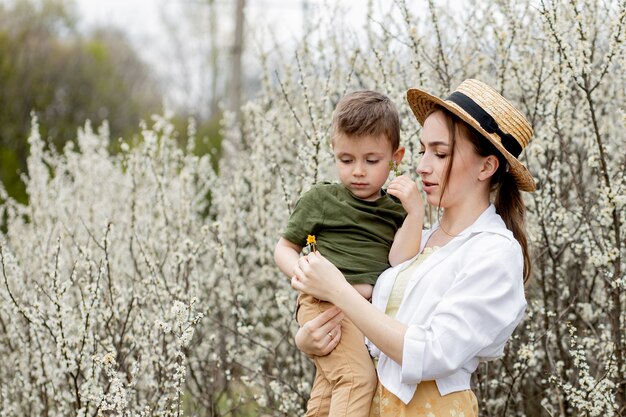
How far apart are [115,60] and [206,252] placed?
13.3 m

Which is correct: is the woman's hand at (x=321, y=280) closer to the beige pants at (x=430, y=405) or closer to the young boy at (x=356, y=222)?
the young boy at (x=356, y=222)

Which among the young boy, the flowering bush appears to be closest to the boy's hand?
the young boy

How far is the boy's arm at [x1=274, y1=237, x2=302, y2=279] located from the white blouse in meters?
0.44

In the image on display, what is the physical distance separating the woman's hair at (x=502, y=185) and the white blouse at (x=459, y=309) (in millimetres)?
153

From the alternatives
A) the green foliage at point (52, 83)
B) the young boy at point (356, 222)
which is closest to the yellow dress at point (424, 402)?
the young boy at point (356, 222)

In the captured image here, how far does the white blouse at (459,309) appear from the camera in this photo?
1.86 m

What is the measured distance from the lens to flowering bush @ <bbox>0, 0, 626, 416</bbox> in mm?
3334

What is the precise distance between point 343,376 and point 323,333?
0.13 m

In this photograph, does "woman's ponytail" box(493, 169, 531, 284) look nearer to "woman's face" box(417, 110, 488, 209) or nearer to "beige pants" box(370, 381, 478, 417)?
"woman's face" box(417, 110, 488, 209)

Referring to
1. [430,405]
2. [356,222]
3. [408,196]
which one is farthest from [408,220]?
[430,405]

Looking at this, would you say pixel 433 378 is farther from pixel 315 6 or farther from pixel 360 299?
pixel 315 6

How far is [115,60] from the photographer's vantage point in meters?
17.4

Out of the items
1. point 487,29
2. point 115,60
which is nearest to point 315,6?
point 487,29

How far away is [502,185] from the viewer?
2242 mm
